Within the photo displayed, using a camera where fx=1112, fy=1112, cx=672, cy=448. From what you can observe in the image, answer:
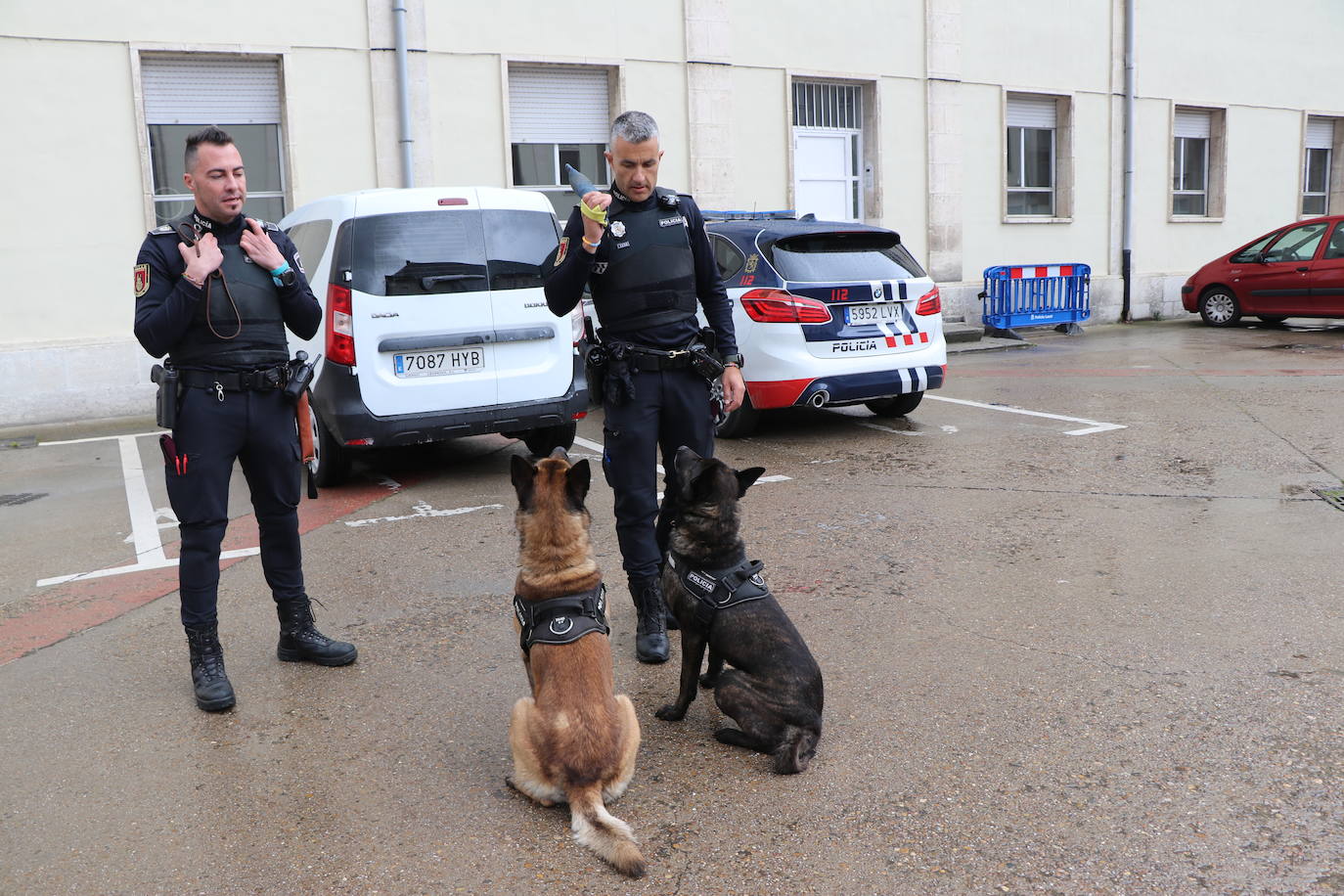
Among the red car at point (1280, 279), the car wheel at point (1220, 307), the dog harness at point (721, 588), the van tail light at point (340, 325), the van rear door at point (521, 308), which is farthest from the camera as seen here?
the car wheel at point (1220, 307)

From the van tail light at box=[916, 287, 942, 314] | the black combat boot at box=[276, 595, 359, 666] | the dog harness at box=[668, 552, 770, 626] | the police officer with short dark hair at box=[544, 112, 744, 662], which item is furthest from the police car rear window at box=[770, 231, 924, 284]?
the dog harness at box=[668, 552, 770, 626]

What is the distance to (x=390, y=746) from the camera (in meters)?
3.60

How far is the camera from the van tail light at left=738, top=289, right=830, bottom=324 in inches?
326

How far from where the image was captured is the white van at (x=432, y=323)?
6949 mm

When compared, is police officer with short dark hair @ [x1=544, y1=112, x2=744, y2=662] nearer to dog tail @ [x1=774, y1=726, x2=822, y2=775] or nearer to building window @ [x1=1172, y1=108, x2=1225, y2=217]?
dog tail @ [x1=774, y1=726, x2=822, y2=775]

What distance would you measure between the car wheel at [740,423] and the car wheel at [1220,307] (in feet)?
38.1

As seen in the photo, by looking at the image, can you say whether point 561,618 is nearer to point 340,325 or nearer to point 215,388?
point 215,388

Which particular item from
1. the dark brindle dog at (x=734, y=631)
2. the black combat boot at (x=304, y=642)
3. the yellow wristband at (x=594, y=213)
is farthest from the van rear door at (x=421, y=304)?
the dark brindle dog at (x=734, y=631)

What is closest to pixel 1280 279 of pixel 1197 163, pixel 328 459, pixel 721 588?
pixel 1197 163

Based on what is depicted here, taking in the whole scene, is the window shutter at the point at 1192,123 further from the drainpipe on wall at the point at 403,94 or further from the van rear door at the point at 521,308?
the van rear door at the point at 521,308

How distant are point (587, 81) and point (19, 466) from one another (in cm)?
848

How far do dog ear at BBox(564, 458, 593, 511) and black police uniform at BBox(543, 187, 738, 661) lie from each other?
827 millimetres

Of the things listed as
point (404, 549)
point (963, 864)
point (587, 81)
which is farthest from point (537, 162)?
point (963, 864)

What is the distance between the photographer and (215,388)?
3.88 metres
